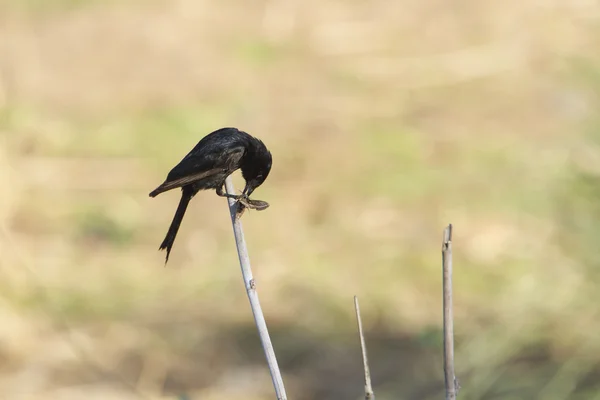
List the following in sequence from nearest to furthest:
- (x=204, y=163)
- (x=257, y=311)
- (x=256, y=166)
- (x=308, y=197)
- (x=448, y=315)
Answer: (x=448, y=315)
(x=257, y=311)
(x=204, y=163)
(x=256, y=166)
(x=308, y=197)

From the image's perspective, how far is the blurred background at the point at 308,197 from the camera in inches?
164

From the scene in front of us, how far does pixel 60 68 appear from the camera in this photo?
7.96 m

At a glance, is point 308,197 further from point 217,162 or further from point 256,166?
point 217,162

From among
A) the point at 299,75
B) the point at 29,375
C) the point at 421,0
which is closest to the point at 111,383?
the point at 29,375

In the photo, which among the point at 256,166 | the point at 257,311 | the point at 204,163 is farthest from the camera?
the point at 256,166

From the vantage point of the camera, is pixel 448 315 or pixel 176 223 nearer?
pixel 448 315

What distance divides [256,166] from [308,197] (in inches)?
147

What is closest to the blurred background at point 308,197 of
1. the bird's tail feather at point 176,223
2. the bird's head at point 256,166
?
the bird's tail feather at point 176,223

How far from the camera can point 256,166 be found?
2.38m

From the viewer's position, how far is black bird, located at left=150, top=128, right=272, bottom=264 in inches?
86.5

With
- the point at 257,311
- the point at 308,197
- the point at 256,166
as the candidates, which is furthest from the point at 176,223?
the point at 308,197

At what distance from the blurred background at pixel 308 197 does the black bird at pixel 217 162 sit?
1.47 meters

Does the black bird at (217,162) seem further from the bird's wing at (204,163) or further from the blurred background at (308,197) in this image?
the blurred background at (308,197)

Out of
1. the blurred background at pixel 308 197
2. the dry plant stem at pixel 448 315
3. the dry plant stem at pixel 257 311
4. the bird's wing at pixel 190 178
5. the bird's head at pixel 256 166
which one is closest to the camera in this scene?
the dry plant stem at pixel 448 315
